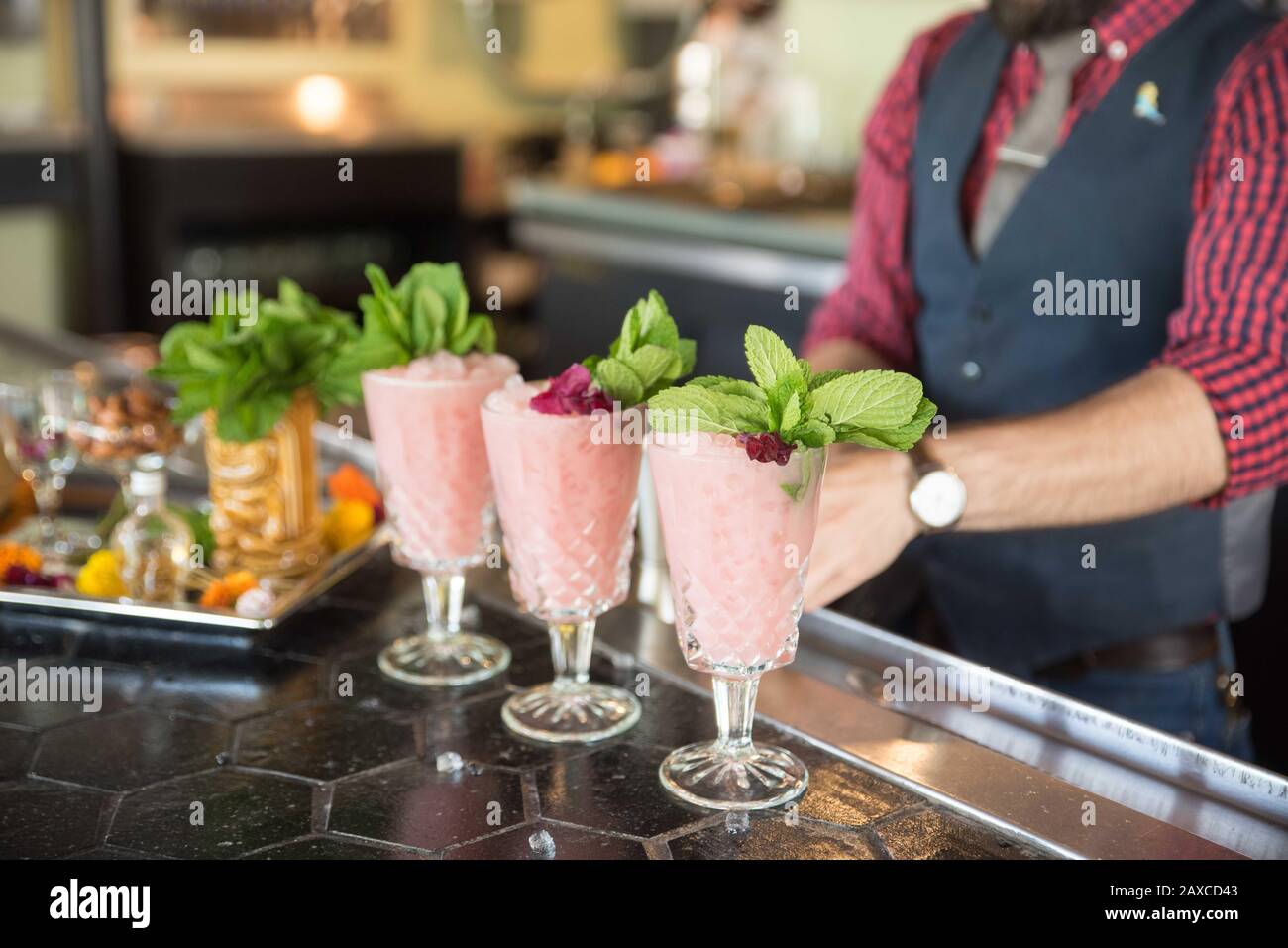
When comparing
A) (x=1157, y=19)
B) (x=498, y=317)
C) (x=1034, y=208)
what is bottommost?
(x=498, y=317)

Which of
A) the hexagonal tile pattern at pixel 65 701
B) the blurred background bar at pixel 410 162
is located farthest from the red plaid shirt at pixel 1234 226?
the blurred background bar at pixel 410 162

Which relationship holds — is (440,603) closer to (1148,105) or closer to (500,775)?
(500,775)

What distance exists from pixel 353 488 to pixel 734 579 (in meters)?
0.75

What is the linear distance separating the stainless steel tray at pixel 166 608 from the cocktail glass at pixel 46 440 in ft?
0.45

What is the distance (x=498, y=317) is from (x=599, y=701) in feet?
16.1

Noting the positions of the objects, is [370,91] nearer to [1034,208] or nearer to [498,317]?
[498,317]

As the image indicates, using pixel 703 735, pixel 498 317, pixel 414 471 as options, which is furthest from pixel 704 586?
pixel 498 317

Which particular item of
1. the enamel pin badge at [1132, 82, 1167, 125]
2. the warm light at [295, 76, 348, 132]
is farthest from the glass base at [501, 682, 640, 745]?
the warm light at [295, 76, 348, 132]

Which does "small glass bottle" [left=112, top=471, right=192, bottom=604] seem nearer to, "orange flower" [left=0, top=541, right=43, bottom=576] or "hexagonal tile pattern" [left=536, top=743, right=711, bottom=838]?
"orange flower" [left=0, top=541, right=43, bottom=576]

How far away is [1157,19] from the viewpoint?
69.1 inches

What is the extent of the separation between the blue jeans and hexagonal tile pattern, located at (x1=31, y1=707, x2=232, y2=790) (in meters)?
1.09

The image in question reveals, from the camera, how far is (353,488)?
1.66m

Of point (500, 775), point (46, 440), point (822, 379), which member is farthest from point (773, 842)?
point (46, 440)
